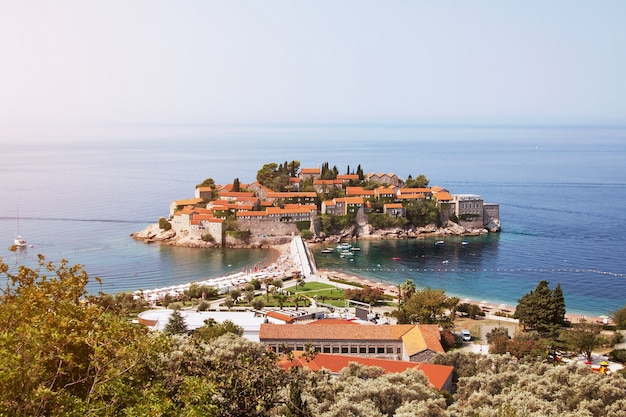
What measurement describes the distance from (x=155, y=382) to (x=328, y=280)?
27.6m

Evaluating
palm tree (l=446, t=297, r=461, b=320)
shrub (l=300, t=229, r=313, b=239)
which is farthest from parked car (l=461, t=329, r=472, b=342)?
shrub (l=300, t=229, r=313, b=239)

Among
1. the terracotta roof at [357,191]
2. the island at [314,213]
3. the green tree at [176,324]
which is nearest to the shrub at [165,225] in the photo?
the island at [314,213]

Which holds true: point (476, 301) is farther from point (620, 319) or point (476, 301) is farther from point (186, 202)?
point (186, 202)

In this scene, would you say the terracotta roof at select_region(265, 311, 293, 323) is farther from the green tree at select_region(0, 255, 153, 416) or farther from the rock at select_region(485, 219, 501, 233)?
the rock at select_region(485, 219, 501, 233)

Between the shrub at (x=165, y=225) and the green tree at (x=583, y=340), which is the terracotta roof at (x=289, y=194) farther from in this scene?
the green tree at (x=583, y=340)

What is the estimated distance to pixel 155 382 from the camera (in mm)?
8719

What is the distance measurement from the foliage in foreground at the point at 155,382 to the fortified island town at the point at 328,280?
1507mm

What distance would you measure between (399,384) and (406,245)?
33.2 metres

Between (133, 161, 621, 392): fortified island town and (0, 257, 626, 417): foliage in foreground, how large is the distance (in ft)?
4.94

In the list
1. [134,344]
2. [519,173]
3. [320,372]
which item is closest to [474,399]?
[320,372]

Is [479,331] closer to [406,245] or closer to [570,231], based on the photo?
[406,245]

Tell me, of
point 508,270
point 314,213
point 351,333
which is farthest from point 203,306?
point 314,213

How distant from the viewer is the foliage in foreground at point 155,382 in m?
7.05

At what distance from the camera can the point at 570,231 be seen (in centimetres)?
5181
